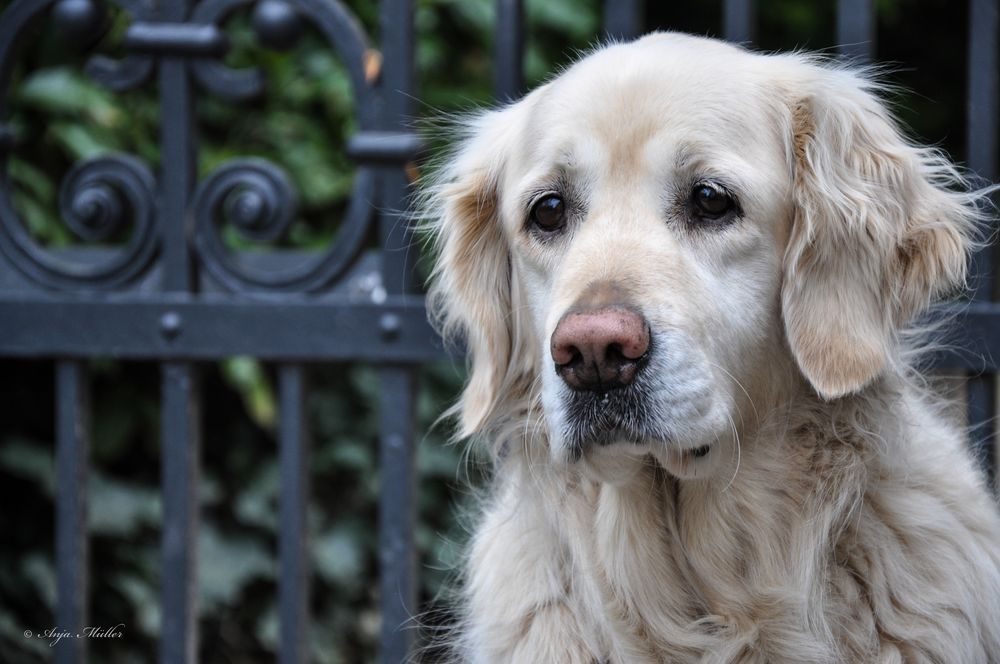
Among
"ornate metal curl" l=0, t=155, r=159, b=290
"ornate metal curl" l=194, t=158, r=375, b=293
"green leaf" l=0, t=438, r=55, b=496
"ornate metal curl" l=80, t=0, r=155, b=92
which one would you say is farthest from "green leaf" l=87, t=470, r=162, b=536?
Answer: "ornate metal curl" l=80, t=0, r=155, b=92

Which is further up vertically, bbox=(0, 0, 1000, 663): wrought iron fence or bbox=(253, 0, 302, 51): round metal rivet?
bbox=(253, 0, 302, 51): round metal rivet

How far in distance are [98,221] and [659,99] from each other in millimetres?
1427

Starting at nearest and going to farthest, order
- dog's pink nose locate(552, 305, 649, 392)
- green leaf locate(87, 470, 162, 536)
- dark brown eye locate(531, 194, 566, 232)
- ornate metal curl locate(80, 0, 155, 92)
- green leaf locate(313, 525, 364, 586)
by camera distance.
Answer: dog's pink nose locate(552, 305, 649, 392) → dark brown eye locate(531, 194, 566, 232) → ornate metal curl locate(80, 0, 155, 92) → green leaf locate(87, 470, 162, 536) → green leaf locate(313, 525, 364, 586)

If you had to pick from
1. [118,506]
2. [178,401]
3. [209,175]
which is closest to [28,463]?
[118,506]

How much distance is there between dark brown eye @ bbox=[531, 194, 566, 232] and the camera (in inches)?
98.1

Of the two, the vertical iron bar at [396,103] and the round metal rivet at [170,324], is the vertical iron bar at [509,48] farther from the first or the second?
the round metal rivet at [170,324]

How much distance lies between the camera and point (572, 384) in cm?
215

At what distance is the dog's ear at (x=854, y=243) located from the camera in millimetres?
2311

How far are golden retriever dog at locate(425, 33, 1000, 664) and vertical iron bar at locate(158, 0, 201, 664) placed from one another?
2.57ft

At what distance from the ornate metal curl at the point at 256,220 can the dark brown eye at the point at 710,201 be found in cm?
80

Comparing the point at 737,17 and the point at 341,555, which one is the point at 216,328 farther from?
the point at 341,555

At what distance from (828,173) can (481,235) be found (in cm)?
86

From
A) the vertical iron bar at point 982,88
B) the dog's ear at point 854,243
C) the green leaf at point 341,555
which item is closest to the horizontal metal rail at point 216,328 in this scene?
the dog's ear at point 854,243

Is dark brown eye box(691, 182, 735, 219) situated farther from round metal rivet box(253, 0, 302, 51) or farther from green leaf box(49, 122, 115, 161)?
green leaf box(49, 122, 115, 161)
